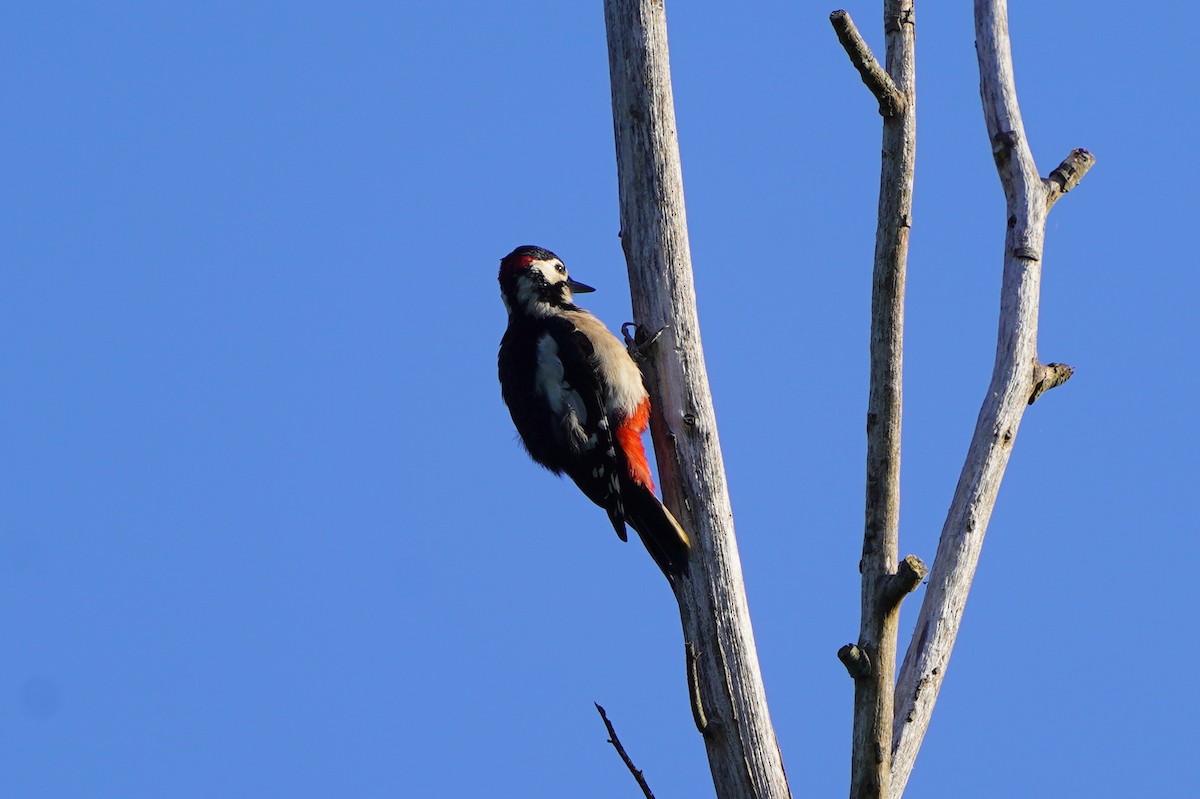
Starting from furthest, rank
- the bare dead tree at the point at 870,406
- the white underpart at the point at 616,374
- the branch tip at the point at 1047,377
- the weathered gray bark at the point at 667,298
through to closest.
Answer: the white underpart at the point at 616,374
the weathered gray bark at the point at 667,298
the branch tip at the point at 1047,377
the bare dead tree at the point at 870,406

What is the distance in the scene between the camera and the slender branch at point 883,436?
293 centimetres

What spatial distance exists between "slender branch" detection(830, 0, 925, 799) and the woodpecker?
1025mm

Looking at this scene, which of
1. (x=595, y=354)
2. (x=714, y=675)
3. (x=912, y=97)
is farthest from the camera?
(x=595, y=354)

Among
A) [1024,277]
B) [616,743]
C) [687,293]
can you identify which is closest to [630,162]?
[687,293]

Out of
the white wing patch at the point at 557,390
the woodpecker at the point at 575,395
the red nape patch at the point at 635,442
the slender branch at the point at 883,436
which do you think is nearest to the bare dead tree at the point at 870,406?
the slender branch at the point at 883,436

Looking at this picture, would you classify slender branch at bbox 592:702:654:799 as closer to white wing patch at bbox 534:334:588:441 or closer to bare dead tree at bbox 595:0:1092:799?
bare dead tree at bbox 595:0:1092:799

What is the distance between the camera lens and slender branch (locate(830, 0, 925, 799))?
293 cm

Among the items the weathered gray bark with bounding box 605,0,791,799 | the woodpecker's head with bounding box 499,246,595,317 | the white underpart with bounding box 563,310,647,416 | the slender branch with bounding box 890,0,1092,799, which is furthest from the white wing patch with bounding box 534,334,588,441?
the slender branch with bounding box 890,0,1092,799

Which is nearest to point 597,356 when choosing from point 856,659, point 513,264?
point 513,264

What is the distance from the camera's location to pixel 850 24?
2947 millimetres

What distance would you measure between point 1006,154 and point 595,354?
1649 mm

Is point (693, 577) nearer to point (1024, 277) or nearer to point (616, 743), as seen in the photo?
point (616, 743)

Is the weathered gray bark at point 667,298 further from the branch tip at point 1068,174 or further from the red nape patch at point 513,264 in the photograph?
the red nape patch at point 513,264

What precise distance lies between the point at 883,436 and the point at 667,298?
0.88m
